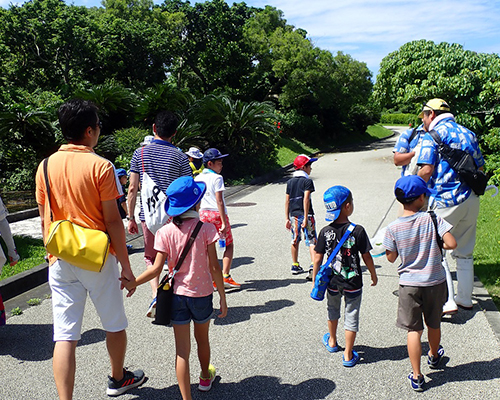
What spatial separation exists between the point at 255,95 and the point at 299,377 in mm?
25400

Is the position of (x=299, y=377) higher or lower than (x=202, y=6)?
lower

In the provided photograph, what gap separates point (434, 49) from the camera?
17.4 metres

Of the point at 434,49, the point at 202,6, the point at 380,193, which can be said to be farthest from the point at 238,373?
the point at 202,6

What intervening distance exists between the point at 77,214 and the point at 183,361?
1130mm

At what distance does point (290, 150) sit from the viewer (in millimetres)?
25641

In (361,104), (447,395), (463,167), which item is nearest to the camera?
(447,395)

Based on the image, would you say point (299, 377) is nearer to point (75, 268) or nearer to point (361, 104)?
point (75, 268)

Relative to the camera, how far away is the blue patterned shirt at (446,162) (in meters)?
4.54

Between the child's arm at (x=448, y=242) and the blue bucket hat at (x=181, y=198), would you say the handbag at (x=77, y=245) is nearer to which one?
the blue bucket hat at (x=181, y=198)

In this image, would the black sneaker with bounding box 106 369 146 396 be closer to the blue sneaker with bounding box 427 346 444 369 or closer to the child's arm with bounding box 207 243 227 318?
the child's arm with bounding box 207 243 227 318

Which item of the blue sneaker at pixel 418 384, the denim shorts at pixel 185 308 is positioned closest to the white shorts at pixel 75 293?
the denim shorts at pixel 185 308

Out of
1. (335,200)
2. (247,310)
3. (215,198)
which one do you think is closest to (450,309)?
(335,200)

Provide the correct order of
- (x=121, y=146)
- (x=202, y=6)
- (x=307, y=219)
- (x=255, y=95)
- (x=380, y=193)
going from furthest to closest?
(x=202, y=6) → (x=255, y=95) → (x=121, y=146) → (x=380, y=193) → (x=307, y=219)

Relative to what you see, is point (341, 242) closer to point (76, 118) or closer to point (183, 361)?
point (183, 361)
